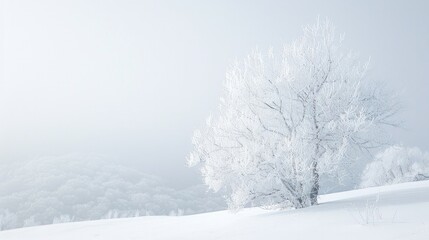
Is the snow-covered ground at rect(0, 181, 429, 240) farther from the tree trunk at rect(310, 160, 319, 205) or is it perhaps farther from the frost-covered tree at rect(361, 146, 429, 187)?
the frost-covered tree at rect(361, 146, 429, 187)

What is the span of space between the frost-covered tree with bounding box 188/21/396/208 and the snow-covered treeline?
172 feet

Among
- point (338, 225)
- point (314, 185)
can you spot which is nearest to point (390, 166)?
point (314, 185)

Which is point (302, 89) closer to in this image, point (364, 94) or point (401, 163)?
point (364, 94)

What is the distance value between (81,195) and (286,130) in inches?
2995

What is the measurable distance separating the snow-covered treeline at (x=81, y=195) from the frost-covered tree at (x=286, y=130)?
5244 centimetres

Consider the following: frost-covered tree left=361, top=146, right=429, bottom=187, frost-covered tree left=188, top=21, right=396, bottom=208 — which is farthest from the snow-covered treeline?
frost-covered tree left=188, top=21, right=396, bottom=208

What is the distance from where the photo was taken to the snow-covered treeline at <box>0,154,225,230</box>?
70500mm

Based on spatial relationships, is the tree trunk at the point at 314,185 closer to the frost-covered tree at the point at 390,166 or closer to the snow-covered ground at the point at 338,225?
the snow-covered ground at the point at 338,225

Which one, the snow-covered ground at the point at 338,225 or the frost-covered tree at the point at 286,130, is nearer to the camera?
the snow-covered ground at the point at 338,225

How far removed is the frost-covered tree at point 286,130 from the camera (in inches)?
471

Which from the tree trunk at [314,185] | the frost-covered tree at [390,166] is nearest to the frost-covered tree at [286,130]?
the tree trunk at [314,185]

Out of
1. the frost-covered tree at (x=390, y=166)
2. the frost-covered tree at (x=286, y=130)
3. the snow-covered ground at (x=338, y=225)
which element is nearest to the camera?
the snow-covered ground at (x=338, y=225)

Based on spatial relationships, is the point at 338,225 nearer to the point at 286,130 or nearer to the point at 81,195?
the point at 286,130

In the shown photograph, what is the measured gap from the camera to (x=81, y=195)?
8188 centimetres
